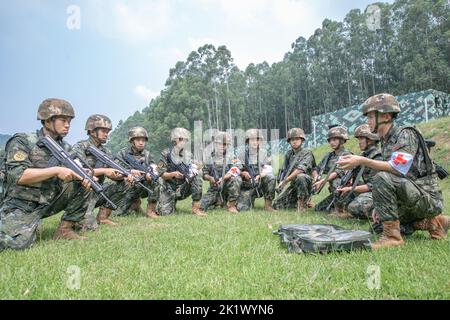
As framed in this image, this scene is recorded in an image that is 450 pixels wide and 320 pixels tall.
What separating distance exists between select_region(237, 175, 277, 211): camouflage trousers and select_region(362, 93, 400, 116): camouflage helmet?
4058 millimetres

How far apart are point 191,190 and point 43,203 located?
3637mm

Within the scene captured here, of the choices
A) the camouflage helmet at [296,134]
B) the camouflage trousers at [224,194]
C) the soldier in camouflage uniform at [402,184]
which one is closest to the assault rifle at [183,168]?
the camouflage trousers at [224,194]

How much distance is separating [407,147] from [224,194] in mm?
4918

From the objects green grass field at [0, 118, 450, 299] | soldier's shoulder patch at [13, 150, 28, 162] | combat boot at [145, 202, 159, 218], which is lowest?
green grass field at [0, 118, 450, 299]

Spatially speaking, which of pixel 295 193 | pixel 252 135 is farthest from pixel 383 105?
pixel 252 135

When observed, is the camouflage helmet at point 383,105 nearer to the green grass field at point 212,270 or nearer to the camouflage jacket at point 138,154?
the green grass field at point 212,270

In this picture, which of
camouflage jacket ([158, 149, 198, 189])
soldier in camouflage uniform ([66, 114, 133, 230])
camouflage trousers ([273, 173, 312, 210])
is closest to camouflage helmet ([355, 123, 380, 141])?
camouflage trousers ([273, 173, 312, 210])

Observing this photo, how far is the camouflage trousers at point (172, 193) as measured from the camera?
7742 mm

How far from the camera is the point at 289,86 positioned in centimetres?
4600

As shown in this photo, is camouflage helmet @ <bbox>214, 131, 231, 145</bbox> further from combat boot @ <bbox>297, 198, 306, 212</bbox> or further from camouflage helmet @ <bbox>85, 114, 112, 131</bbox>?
camouflage helmet @ <bbox>85, 114, 112, 131</bbox>

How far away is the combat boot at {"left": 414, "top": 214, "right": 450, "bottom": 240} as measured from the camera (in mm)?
4328

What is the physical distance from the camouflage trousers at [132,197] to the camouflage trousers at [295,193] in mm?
2897
